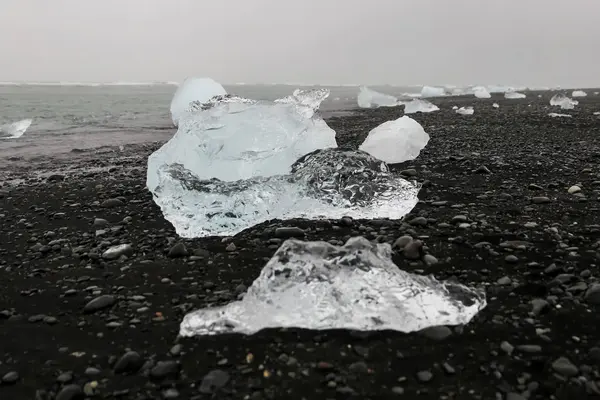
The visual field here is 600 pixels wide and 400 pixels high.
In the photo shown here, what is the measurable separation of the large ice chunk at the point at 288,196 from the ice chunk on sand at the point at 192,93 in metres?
5.36

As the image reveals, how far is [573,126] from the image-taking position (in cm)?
1089

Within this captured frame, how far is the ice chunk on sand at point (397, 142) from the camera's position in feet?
22.9

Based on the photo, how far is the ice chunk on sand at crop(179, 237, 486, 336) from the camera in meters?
2.55

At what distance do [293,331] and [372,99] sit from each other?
24.9 metres

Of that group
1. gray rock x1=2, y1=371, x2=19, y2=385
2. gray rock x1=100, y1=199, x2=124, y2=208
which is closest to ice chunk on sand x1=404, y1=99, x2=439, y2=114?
gray rock x1=100, y1=199, x2=124, y2=208

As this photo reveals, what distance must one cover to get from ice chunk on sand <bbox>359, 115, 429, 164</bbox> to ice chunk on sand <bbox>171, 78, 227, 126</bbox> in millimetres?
4591

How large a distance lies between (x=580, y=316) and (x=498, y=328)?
0.51 m

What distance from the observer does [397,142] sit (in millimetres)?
6988

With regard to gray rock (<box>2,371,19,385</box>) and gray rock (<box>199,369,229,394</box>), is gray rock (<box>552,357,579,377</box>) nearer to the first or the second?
gray rock (<box>199,369,229,394</box>)

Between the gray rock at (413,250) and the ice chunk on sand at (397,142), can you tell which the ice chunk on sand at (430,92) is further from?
the gray rock at (413,250)

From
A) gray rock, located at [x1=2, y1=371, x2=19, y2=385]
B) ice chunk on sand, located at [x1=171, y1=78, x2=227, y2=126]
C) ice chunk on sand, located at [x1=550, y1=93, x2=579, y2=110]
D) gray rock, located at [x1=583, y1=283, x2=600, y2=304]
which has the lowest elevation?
gray rock, located at [x1=2, y1=371, x2=19, y2=385]

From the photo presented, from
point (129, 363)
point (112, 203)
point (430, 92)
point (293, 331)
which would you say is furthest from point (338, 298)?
point (430, 92)

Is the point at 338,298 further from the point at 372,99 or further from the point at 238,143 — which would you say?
the point at 372,99

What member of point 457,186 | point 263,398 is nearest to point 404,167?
point 457,186
